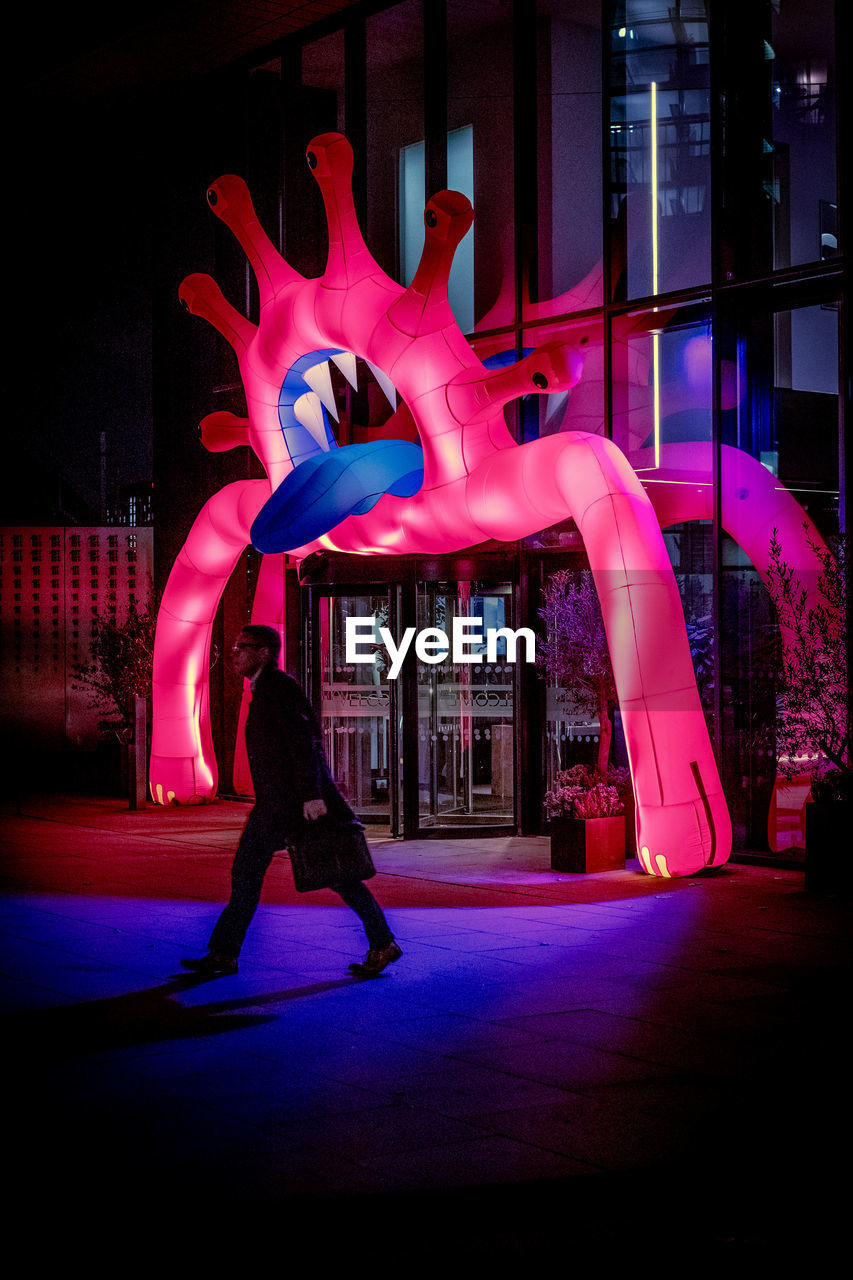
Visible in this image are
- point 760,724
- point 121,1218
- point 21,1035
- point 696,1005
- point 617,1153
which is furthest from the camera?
point 760,724

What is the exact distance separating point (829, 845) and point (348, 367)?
796 centimetres

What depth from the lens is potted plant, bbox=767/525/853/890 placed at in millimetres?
10055

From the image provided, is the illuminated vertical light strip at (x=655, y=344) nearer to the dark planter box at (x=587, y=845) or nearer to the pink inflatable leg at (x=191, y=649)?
the dark planter box at (x=587, y=845)

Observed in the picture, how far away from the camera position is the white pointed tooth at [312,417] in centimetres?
1365

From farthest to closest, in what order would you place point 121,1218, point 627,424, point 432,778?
point 432,778 < point 627,424 < point 121,1218

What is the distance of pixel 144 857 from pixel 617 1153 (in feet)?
27.1

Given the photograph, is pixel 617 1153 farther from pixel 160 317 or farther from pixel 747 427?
pixel 160 317

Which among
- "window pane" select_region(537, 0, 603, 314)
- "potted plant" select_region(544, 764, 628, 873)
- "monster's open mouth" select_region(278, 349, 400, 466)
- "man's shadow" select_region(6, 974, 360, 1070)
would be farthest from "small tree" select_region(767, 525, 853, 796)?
"monster's open mouth" select_region(278, 349, 400, 466)

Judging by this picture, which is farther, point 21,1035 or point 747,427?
point 747,427

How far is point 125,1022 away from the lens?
664cm

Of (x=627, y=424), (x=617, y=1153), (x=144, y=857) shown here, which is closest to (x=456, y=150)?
(x=627, y=424)

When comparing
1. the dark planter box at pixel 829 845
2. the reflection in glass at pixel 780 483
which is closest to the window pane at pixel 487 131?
the reflection in glass at pixel 780 483

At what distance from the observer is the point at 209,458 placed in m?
18.0

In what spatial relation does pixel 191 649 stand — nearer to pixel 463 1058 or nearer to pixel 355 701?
pixel 355 701
